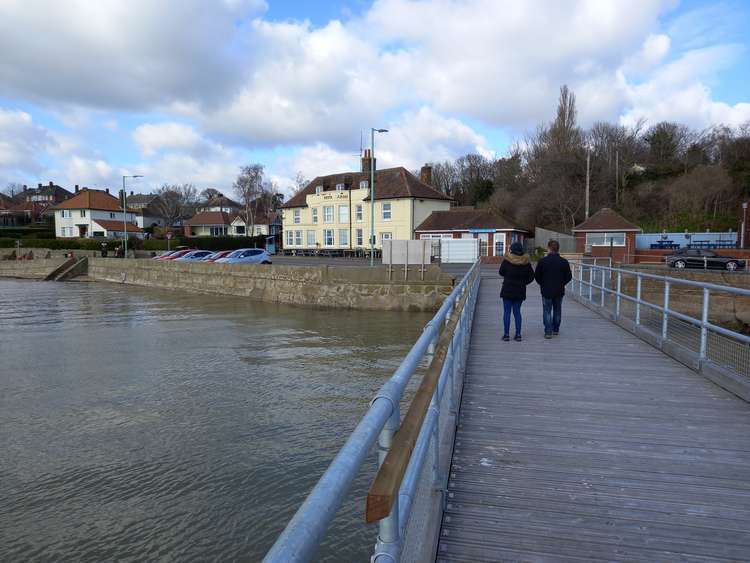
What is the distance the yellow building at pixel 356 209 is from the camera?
50.1m

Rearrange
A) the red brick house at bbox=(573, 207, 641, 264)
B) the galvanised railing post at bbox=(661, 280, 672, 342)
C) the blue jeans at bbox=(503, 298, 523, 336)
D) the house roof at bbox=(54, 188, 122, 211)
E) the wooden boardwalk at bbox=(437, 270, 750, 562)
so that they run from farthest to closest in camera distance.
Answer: the house roof at bbox=(54, 188, 122, 211), the red brick house at bbox=(573, 207, 641, 264), the blue jeans at bbox=(503, 298, 523, 336), the galvanised railing post at bbox=(661, 280, 672, 342), the wooden boardwalk at bbox=(437, 270, 750, 562)

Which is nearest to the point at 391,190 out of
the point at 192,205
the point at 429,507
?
the point at 429,507

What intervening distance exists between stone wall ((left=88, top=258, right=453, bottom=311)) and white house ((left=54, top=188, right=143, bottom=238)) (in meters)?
48.9

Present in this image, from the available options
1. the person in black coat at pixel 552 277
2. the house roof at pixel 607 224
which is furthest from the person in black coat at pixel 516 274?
the house roof at pixel 607 224

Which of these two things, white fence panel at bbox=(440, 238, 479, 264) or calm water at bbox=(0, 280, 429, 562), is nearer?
calm water at bbox=(0, 280, 429, 562)

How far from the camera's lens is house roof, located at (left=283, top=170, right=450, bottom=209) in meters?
50.2

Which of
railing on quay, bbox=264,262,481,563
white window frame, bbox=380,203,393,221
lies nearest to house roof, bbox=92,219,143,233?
white window frame, bbox=380,203,393,221

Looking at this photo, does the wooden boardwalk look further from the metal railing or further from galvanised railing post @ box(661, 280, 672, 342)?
galvanised railing post @ box(661, 280, 672, 342)

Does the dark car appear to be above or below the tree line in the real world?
below

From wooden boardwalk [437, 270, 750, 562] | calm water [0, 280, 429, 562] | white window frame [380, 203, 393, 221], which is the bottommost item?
calm water [0, 280, 429, 562]

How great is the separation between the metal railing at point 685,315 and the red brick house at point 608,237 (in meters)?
13.7

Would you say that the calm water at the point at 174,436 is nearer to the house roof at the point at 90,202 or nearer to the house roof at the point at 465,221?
the house roof at the point at 465,221

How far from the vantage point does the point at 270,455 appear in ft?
24.1

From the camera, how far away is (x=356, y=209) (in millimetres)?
53625
